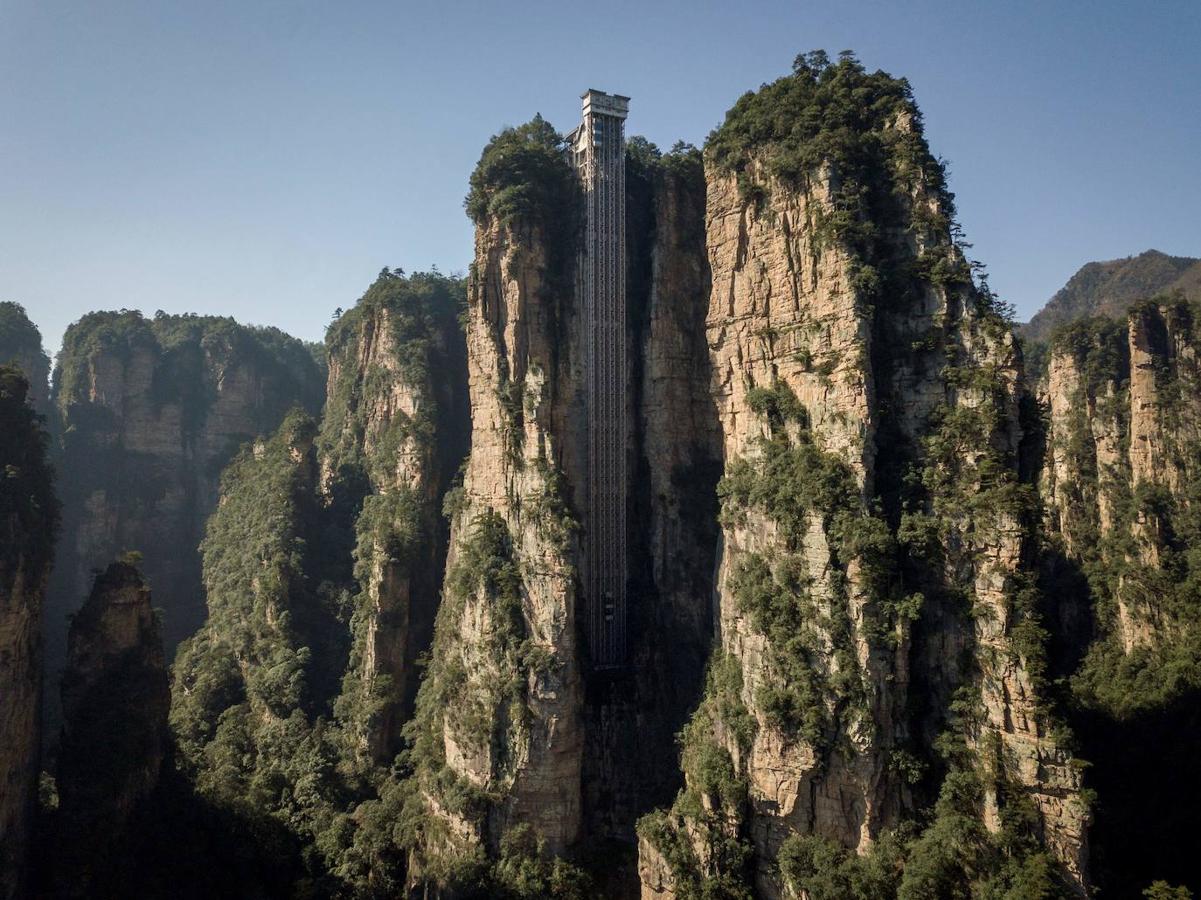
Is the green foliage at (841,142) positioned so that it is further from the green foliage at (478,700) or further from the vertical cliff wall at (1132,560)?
the green foliage at (478,700)

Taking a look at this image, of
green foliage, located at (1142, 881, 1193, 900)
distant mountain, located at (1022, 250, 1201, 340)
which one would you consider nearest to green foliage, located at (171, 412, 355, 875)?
green foliage, located at (1142, 881, 1193, 900)

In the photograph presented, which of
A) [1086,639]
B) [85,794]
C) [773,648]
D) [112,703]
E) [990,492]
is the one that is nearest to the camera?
[990,492]

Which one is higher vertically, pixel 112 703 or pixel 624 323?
A: pixel 624 323

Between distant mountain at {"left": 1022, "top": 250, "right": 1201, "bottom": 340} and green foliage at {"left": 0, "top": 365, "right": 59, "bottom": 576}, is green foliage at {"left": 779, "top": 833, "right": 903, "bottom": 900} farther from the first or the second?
distant mountain at {"left": 1022, "top": 250, "right": 1201, "bottom": 340}

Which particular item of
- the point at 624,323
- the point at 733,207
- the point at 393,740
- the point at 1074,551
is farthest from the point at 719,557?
the point at 1074,551

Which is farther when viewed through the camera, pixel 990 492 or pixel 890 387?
pixel 890 387

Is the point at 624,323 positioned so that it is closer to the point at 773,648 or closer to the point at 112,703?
the point at 773,648

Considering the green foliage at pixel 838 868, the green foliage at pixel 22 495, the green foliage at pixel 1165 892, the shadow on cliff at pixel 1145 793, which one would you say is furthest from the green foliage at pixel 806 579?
the green foliage at pixel 22 495
